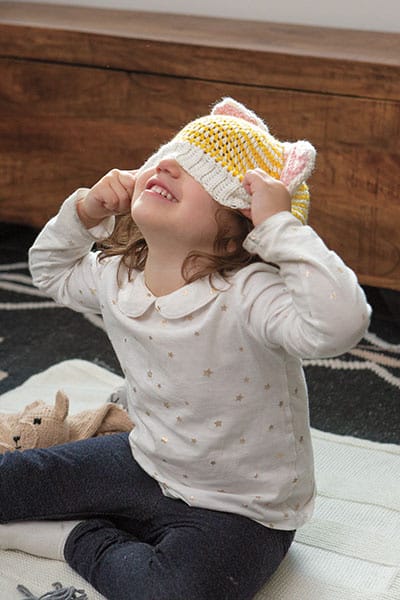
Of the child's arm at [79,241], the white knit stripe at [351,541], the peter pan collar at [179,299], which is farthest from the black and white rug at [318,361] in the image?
the peter pan collar at [179,299]

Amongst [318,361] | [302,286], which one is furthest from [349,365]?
[302,286]

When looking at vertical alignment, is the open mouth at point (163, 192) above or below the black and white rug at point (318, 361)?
above

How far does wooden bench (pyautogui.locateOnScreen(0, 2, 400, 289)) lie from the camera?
183 cm

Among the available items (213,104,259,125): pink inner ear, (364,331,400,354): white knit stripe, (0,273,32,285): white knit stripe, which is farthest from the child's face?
(0,273,32,285): white knit stripe

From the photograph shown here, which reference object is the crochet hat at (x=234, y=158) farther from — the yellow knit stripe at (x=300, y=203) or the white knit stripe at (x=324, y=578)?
the white knit stripe at (x=324, y=578)

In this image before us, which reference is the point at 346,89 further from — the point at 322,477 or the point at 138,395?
the point at 138,395

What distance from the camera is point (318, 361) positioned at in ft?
6.22

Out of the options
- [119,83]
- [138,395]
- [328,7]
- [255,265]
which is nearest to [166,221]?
[255,265]

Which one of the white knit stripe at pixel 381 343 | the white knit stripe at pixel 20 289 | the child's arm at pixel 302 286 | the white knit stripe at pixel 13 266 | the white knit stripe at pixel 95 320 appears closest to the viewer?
the child's arm at pixel 302 286

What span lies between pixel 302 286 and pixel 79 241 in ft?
1.22

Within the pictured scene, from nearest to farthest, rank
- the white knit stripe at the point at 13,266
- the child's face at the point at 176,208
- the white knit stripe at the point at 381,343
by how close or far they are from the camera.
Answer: the child's face at the point at 176,208
the white knit stripe at the point at 381,343
the white knit stripe at the point at 13,266

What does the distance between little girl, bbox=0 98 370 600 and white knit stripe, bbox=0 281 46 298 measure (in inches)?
35.0

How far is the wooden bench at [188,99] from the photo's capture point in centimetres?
183

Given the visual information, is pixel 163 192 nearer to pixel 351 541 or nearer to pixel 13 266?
pixel 351 541
